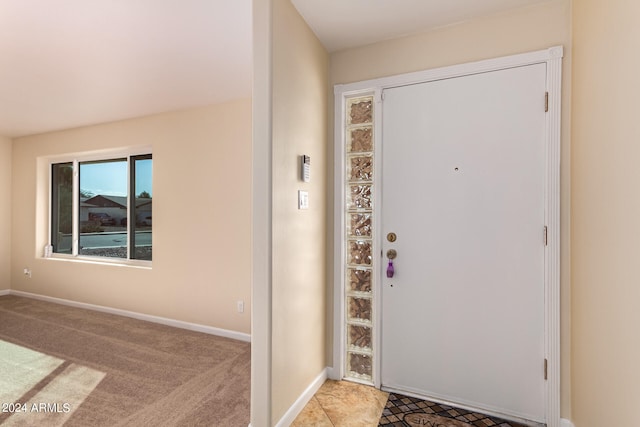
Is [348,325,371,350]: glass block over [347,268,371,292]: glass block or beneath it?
beneath

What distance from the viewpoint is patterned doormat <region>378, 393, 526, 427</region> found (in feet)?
6.24

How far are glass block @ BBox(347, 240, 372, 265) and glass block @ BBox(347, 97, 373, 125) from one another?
0.88 m

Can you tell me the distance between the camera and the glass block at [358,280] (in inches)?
92.7

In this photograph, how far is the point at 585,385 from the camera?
5.37 ft

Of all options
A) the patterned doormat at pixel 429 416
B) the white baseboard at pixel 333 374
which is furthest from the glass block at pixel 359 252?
the patterned doormat at pixel 429 416

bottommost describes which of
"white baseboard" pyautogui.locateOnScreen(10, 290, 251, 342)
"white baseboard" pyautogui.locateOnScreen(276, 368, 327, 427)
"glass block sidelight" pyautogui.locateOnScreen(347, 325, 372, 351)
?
"white baseboard" pyautogui.locateOnScreen(10, 290, 251, 342)

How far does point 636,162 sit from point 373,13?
1.53 meters

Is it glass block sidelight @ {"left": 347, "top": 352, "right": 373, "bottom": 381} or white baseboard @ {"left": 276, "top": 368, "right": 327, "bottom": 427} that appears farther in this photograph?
glass block sidelight @ {"left": 347, "top": 352, "right": 373, "bottom": 381}

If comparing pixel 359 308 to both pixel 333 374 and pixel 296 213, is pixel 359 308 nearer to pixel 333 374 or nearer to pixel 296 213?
pixel 333 374

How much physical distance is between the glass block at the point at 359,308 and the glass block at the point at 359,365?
0.27m

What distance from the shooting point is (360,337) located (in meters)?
2.38

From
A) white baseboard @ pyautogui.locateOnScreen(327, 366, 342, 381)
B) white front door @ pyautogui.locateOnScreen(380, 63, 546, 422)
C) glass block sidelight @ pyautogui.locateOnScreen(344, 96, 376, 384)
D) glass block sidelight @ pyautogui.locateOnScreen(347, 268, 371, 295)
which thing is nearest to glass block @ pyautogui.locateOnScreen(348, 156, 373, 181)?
glass block sidelight @ pyautogui.locateOnScreen(344, 96, 376, 384)

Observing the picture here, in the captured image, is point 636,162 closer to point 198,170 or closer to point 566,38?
point 566,38

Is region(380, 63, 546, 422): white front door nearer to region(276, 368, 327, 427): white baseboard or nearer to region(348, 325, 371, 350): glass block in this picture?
region(348, 325, 371, 350): glass block
